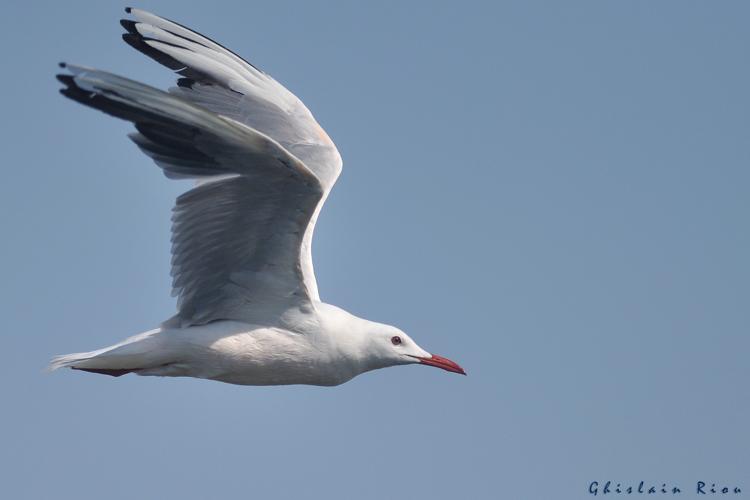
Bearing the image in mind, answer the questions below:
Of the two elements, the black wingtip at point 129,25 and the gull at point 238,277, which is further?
the black wingtip at point 129,25

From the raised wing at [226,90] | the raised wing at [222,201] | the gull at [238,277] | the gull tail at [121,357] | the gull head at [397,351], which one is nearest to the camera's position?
the raised wing at [222,201]

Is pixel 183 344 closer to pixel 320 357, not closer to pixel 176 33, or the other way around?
pixel 320 357

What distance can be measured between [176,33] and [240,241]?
3.13 metres

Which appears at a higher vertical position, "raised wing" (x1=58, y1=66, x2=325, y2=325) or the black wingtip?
the black wingtip

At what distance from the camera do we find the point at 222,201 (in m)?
9.52

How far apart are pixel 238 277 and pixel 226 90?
2.63 meters

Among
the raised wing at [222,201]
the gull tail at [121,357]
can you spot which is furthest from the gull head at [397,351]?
the gull tail at [121,357]

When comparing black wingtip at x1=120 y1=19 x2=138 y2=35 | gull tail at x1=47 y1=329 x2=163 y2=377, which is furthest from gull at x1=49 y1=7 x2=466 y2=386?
black wingtip at x1=120 y1=19 x2=138 y2=35

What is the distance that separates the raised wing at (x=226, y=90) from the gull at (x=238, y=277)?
3.62ft

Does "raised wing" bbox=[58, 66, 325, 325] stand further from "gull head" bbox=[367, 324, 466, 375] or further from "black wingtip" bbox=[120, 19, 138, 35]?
"black wingtip" bbox=[120, 19, 138, 35]

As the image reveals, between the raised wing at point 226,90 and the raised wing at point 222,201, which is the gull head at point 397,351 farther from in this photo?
the raised wing at point 226,90

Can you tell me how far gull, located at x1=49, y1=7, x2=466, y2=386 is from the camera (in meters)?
8.84

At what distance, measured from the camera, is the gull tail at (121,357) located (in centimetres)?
980

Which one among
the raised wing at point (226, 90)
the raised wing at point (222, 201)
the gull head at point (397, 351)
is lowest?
the gull head at point (397, 351)
